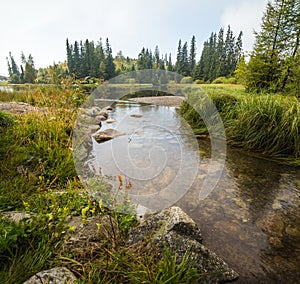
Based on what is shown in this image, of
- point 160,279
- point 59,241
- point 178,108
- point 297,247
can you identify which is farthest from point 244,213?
point 178,108

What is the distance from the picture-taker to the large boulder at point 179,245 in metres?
Answer: 1.29

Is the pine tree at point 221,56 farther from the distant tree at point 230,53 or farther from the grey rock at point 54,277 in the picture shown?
the grey rock at point 54,277

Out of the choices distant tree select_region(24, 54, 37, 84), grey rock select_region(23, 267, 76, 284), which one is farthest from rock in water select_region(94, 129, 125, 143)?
grey rock select_region(23, 267, 76, 284)

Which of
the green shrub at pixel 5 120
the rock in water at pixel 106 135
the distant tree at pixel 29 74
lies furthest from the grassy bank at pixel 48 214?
the distant tree at pixel 29 74

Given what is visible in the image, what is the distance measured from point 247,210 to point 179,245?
4.34 ft

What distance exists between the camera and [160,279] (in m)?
1.04

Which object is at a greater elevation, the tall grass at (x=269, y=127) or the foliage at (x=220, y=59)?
the foliage at (x=220, y=59)

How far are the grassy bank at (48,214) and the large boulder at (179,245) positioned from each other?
0.28 ft

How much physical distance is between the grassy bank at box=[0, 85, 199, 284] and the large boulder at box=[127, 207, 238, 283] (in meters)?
0.09

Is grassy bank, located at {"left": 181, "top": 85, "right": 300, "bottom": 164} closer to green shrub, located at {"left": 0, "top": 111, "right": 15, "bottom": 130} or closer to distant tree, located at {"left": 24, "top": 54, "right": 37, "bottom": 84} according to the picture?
green shrub, located at {"left": 0, "top": 111, "right": 15, "bottom": 130}

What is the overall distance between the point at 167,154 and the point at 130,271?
301 centimetres

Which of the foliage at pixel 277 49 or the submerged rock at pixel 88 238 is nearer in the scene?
the submerged rock at pixel 88 238

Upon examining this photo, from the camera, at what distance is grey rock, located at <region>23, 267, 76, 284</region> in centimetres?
102

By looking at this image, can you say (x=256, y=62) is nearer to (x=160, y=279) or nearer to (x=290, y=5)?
(x=290, y=5)
